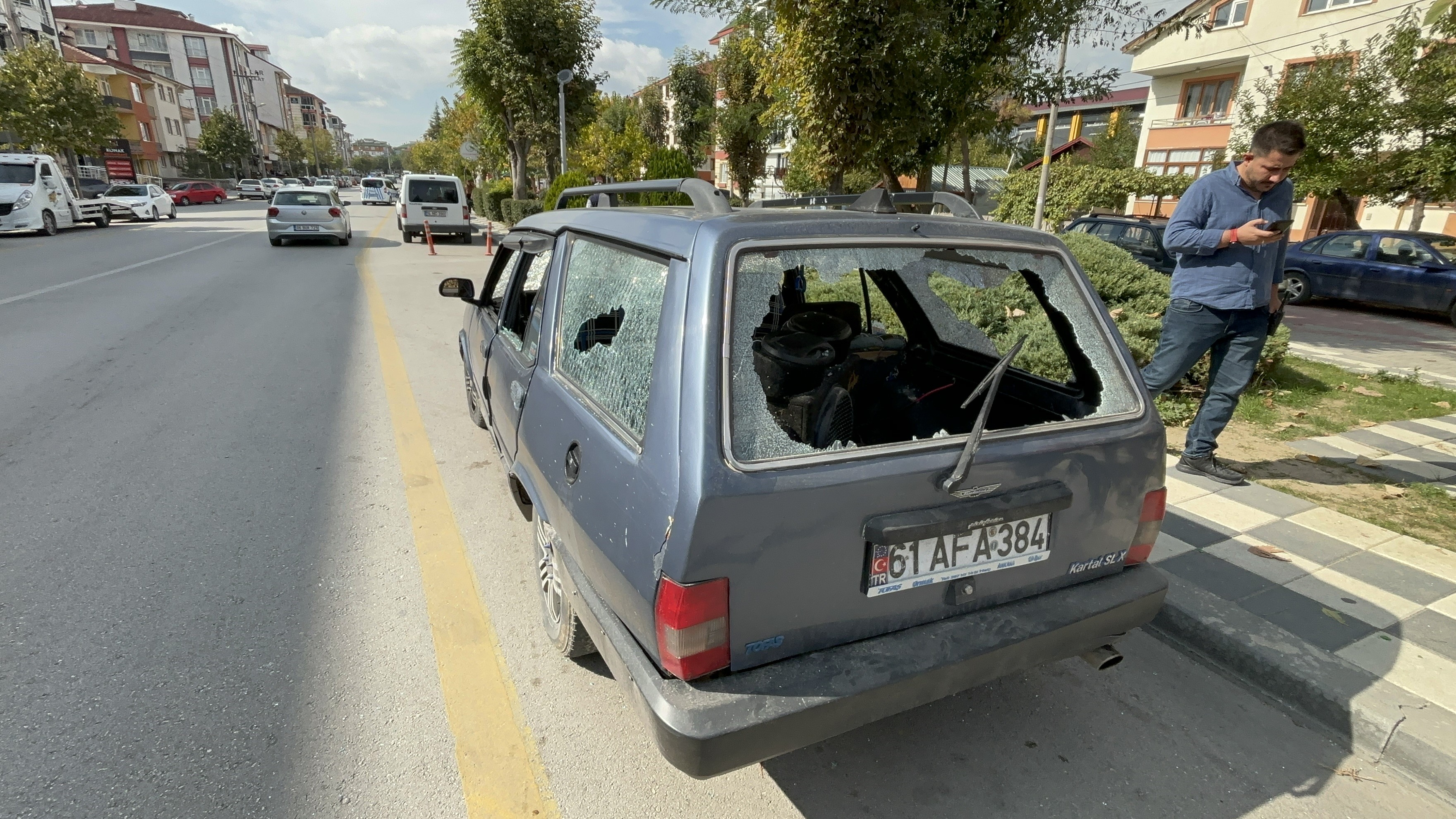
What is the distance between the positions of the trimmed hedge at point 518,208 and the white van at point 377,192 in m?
23.2

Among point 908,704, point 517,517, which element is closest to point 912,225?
point 908,704

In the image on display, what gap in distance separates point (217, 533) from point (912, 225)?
3.49m

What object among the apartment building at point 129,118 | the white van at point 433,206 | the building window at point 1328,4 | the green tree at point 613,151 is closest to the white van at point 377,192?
the apartment building at point 129,118

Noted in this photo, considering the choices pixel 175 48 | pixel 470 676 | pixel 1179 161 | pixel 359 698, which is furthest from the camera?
pixel 175 48

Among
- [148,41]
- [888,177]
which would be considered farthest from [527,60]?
[148,41]

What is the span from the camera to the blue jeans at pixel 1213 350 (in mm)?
3852

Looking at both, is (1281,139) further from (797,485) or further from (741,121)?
(741,121)

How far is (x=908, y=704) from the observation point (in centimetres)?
188

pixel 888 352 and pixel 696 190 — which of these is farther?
pixel 888 352

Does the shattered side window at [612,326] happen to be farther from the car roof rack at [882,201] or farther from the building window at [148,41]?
the building window at [148,41]

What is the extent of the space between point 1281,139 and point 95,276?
15.1 metres

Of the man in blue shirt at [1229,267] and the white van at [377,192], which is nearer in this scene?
the man in blue shirt at [1229,267]

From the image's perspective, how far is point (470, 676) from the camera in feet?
8.43

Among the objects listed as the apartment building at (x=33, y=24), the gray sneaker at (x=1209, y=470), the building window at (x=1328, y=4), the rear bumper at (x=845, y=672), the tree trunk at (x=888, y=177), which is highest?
the apartment building at (x=33, y=24)
